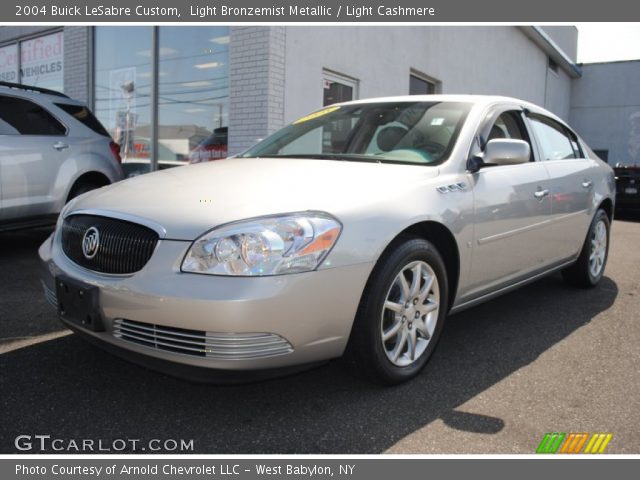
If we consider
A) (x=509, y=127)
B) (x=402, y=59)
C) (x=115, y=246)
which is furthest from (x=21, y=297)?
(x=402, y=59)

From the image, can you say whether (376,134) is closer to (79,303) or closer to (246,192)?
(246,192)

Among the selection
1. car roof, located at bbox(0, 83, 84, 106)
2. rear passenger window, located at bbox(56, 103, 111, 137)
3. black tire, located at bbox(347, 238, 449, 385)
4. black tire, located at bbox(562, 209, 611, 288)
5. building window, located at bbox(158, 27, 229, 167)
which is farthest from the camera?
building window, located at bbox(158, 27, 229, 167)

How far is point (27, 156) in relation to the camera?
18.7ft

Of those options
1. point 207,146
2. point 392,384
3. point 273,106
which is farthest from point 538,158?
point 207,146

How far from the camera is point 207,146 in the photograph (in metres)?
8.76

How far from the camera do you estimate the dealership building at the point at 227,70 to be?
25.4ft

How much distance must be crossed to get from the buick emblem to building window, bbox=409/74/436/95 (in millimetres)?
8999

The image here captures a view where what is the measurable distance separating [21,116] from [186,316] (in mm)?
4508

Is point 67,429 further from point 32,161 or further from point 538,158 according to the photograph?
point 32,161

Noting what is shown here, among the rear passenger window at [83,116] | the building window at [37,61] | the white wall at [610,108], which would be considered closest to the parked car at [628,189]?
the rear passenger window at [83,116]

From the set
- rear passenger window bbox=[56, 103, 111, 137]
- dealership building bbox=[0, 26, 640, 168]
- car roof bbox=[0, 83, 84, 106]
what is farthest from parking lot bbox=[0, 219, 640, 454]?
dealership building bbox=[0, 26, 640, 168]

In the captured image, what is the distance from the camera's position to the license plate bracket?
2502mm

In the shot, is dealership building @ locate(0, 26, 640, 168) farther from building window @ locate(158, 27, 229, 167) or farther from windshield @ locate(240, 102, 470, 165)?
windshield @ locate(240, 102, 470, 165)
